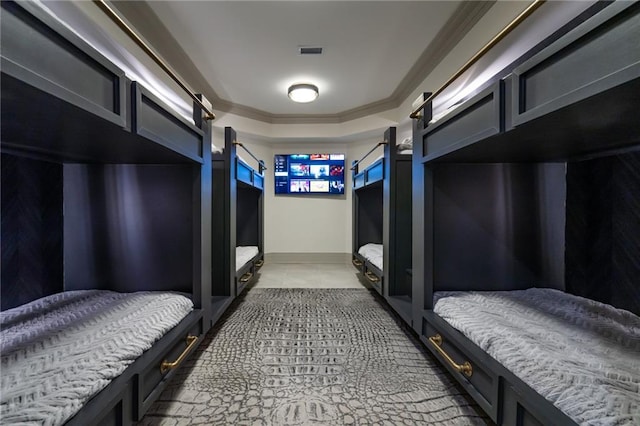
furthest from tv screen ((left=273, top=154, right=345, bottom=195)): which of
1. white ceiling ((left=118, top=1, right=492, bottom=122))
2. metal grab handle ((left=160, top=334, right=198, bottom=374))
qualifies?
metal grab handle ((left=160, top=334, right=198, bottom=374))

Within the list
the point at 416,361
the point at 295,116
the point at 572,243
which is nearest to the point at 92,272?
the point at 416,361

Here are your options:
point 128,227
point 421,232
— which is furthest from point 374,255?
point 128,227

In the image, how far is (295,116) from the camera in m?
4.36

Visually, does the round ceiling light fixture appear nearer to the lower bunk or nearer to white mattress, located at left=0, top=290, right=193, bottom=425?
the lower bunk

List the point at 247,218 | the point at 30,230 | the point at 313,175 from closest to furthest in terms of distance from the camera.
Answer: the point at 30,230 < the point at 247,218 < the point at 313,175

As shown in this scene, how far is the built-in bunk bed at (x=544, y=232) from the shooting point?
63cm

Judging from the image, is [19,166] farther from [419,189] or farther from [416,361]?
[416,361]

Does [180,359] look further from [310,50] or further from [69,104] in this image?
[310,50]

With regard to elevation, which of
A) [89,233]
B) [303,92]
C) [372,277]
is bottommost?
[372,277]

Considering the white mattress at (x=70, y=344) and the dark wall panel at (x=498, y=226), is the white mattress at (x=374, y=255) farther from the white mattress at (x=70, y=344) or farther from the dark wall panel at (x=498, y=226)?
the white mattress at (x=70, y=344)

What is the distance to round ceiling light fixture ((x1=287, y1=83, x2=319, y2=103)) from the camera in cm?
334

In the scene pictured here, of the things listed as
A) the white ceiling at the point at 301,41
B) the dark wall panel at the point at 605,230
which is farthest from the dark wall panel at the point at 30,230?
the dark wall panel at the point at 605,230

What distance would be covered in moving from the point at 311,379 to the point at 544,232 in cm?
156

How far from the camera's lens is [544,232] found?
1.56 metres
